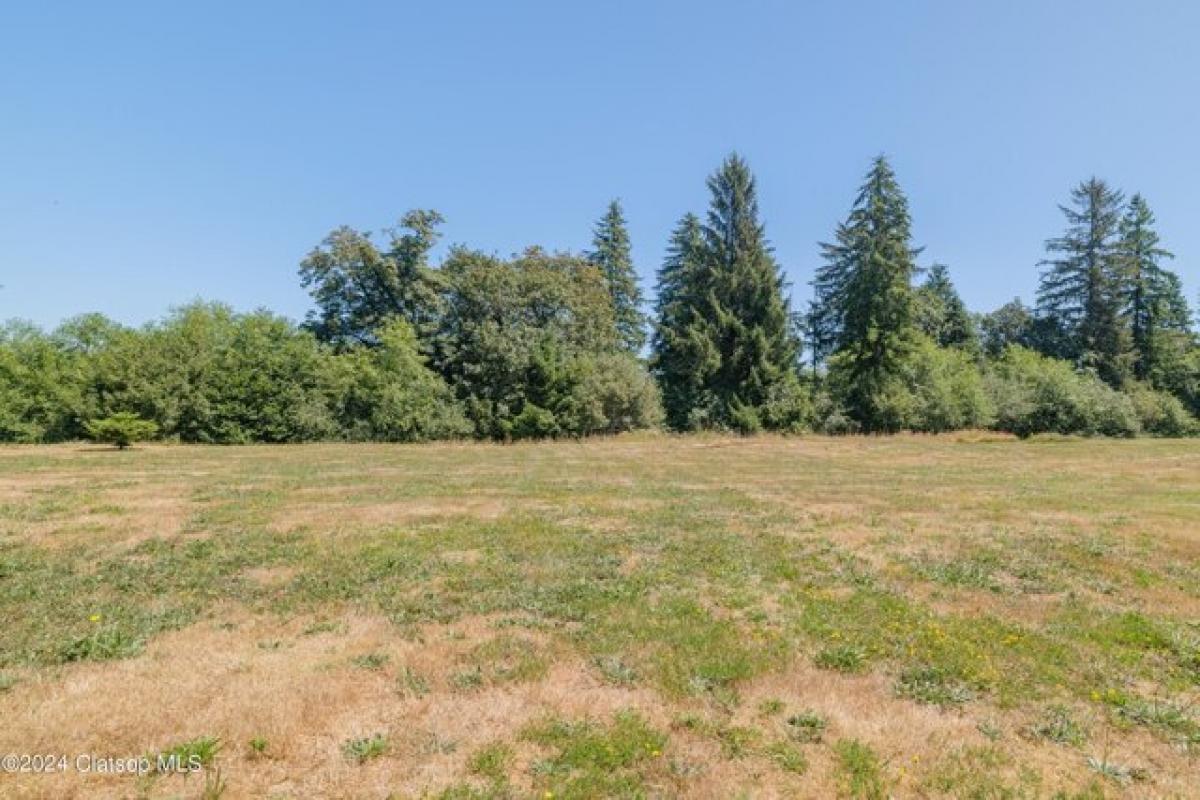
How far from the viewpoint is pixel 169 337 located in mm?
32656

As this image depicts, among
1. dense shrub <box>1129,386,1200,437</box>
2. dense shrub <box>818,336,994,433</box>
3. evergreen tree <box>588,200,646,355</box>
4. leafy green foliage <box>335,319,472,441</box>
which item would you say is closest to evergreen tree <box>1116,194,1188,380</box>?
dense shrub <box>1129,386,1200,437</box>

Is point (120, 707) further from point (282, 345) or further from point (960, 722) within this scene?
point (282, 345)

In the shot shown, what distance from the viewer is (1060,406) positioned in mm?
36250

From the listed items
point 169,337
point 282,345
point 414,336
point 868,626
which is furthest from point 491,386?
point 868,626

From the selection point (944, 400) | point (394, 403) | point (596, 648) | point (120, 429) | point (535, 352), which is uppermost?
point (535, 352)

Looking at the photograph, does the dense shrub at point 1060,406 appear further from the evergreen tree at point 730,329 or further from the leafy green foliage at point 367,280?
the leafy green foliage at point 367,280

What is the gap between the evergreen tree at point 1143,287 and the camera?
1852 inches

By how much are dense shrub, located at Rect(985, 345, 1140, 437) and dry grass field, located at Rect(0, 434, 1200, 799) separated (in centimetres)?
2879

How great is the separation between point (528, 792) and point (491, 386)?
3334cm

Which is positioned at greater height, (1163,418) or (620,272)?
(620,272)

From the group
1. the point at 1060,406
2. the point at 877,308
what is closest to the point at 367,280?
the point at 877,308

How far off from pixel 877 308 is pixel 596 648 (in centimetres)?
4085

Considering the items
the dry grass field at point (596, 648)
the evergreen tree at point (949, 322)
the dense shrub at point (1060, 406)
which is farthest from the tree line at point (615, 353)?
the dry grass field at point (596, 648)

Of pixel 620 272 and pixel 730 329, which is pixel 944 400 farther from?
pixel 620 272
